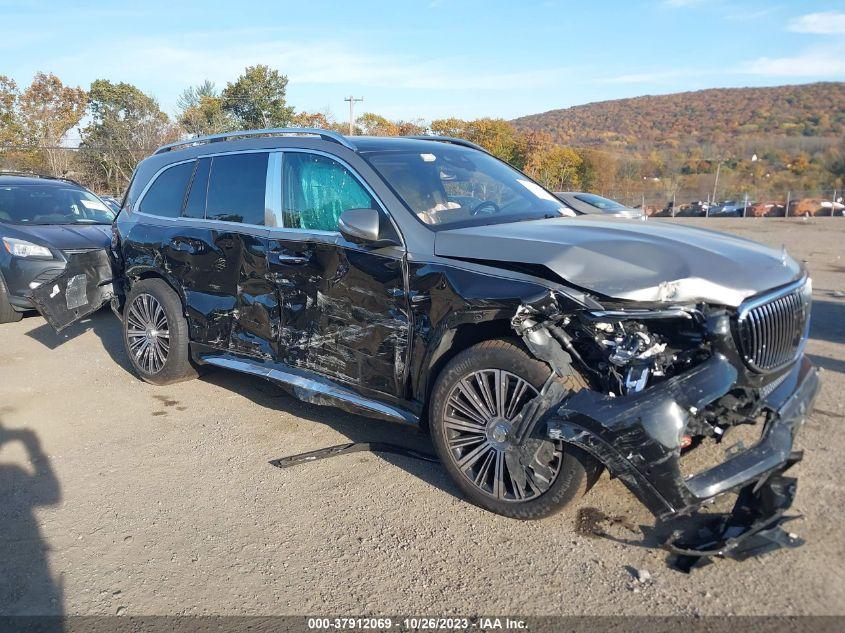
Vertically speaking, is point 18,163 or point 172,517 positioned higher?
point 18,163

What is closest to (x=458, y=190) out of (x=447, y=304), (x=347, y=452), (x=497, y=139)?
(x=447, y=304)

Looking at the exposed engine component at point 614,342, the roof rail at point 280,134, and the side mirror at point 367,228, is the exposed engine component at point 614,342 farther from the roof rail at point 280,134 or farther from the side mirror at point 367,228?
the roof rail at point 280,134

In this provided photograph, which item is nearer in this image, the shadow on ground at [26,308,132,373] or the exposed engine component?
the exposed engine component

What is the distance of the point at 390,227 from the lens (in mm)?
3955

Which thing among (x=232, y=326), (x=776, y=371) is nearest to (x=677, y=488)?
(x=776, y=371)

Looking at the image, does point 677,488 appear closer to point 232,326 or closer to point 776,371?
point 776,371

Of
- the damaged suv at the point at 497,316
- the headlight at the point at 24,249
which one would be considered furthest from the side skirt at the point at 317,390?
the headlight at the point at 24,249

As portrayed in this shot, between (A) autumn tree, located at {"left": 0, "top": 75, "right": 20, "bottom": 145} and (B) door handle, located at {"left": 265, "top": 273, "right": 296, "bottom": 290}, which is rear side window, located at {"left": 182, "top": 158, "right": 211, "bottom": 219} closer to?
(B) door handle, located at {"left": 265, "top": 273, "right": 296, "bottom": 290}

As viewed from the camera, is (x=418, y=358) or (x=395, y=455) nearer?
(x=418, y=358)

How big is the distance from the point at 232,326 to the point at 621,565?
334cm

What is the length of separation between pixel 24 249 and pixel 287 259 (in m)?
5.47

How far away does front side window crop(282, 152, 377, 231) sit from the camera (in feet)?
14.1

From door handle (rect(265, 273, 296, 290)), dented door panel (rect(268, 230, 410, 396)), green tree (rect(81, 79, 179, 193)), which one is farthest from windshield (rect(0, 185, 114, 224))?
green tree (rect(81, 79, 179, 193))

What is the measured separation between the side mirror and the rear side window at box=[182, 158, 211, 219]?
6.55 feet
